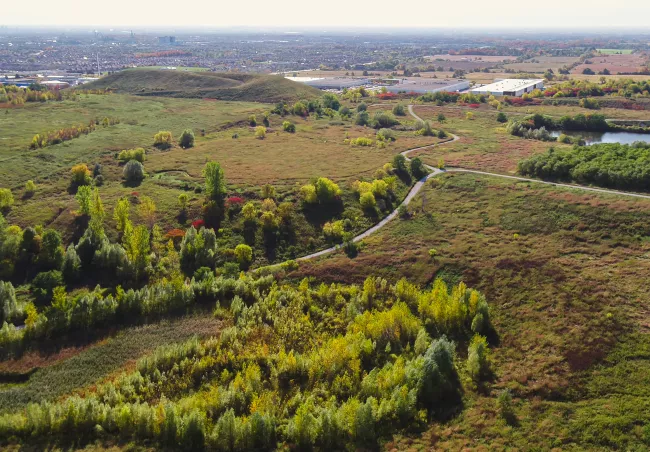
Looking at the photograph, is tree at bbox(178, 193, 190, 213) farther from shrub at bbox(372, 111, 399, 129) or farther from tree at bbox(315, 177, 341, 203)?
shrub at bbox(372, 111, 399, 129)

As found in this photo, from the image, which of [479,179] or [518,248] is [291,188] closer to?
[479,179]

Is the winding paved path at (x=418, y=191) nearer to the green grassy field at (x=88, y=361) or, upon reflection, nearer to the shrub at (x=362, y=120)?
the green grassy field at (x=88, y=361)

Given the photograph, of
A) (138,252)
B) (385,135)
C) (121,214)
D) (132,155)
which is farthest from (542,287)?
(132,155)

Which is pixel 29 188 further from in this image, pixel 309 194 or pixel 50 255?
pixel 309 194

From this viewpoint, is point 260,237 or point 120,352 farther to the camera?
point 260,237

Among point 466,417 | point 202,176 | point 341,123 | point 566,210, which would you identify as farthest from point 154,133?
point 466,417

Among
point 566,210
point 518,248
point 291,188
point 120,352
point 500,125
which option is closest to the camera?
point 120,352

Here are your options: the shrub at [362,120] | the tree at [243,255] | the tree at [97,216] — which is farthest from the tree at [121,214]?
the shrub at [362,120]
